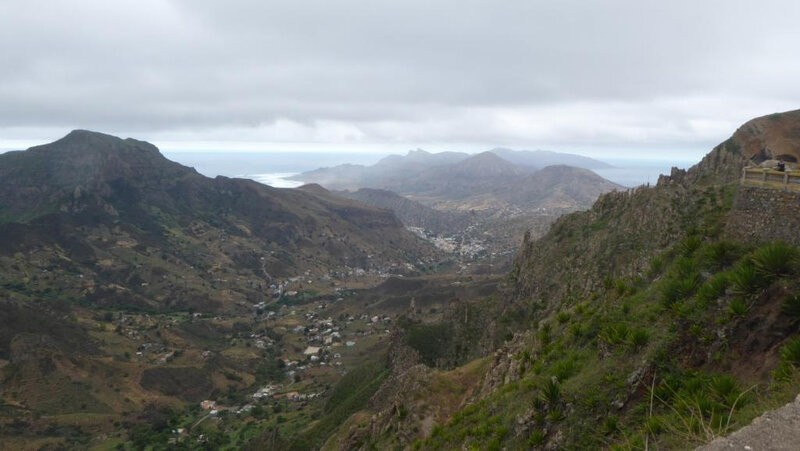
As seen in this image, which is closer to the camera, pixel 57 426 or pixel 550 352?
pixel 550 352

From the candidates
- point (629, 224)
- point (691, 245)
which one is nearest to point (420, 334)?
point (629, 224)

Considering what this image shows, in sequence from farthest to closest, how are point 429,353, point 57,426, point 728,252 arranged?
point 57,426 → point 429,353 → point 728,252

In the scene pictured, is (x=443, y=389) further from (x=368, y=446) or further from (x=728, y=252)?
(x=728, y=252)

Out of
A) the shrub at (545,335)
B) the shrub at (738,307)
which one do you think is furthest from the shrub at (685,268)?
the shrub at (545,335)

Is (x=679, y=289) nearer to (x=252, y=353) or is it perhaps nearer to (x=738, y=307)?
(x=738, y=307)

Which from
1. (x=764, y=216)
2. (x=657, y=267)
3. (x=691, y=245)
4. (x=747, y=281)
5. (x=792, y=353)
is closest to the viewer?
(x=792, y=353)

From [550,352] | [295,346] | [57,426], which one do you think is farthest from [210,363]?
[550,352]

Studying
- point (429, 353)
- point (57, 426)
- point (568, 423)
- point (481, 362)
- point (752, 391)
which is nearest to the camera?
point (752, 391)
